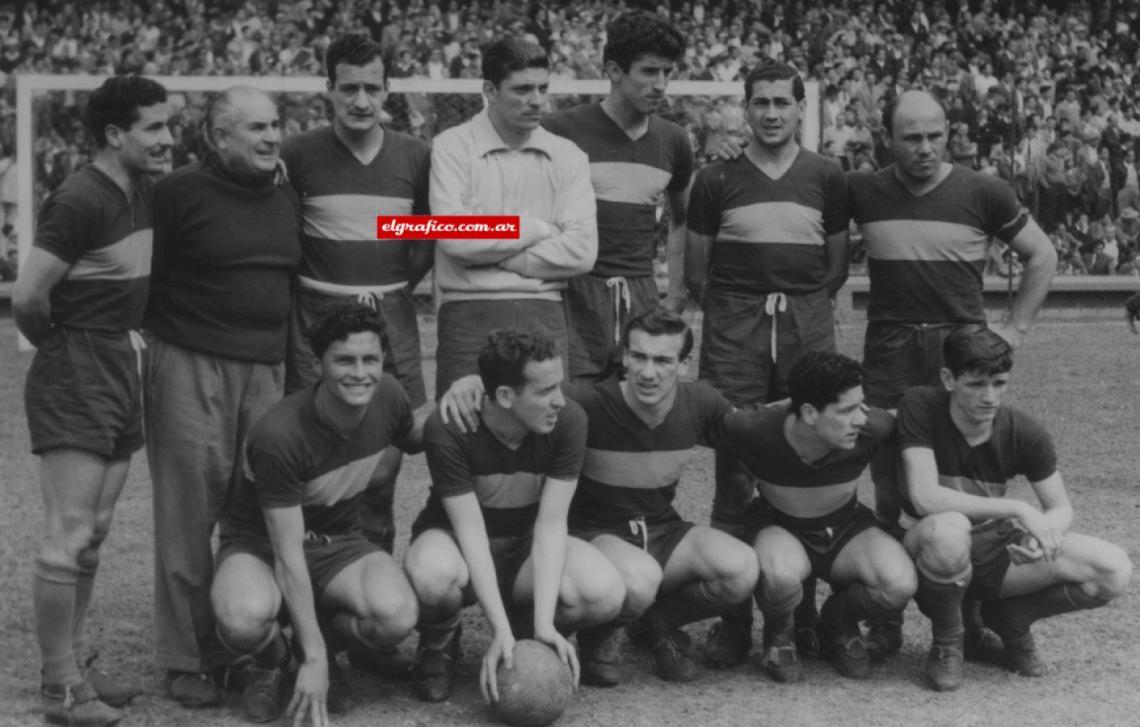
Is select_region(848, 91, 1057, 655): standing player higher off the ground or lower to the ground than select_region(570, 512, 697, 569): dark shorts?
higher

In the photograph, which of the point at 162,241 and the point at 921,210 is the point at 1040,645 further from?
the point at 162,241

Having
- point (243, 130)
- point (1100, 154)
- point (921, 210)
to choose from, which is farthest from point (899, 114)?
point (1100, 154)

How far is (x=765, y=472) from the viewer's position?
5.88 meters

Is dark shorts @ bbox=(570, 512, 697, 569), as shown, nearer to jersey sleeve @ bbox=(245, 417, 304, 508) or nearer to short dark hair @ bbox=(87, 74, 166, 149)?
jersey sleeve @ bbox=(245, 417, 304, 508)

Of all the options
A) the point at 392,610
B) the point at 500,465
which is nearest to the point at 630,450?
the point at 500,465

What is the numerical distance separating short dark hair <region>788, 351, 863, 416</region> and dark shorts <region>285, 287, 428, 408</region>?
1.59 m

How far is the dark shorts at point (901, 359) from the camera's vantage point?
633cm

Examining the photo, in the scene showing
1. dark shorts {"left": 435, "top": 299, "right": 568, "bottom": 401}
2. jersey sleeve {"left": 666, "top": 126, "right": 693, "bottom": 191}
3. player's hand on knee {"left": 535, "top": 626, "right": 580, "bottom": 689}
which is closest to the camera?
player's hand on knee {"left": 535, "top": 626, "right": 580, "bottom": 689}

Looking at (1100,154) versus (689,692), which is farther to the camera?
(1100,154)

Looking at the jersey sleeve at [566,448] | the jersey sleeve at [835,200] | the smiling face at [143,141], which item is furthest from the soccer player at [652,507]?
the smiling face at [143,141]

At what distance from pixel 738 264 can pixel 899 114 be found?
2.98ft

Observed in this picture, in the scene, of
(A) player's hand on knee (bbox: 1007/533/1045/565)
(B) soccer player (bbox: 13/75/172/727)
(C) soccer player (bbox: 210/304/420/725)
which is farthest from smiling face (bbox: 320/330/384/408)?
(A) player's hand on knee (bbox: 1007/533/1045/565)

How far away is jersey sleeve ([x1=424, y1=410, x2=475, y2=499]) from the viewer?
544cm

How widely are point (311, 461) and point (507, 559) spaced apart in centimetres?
83
